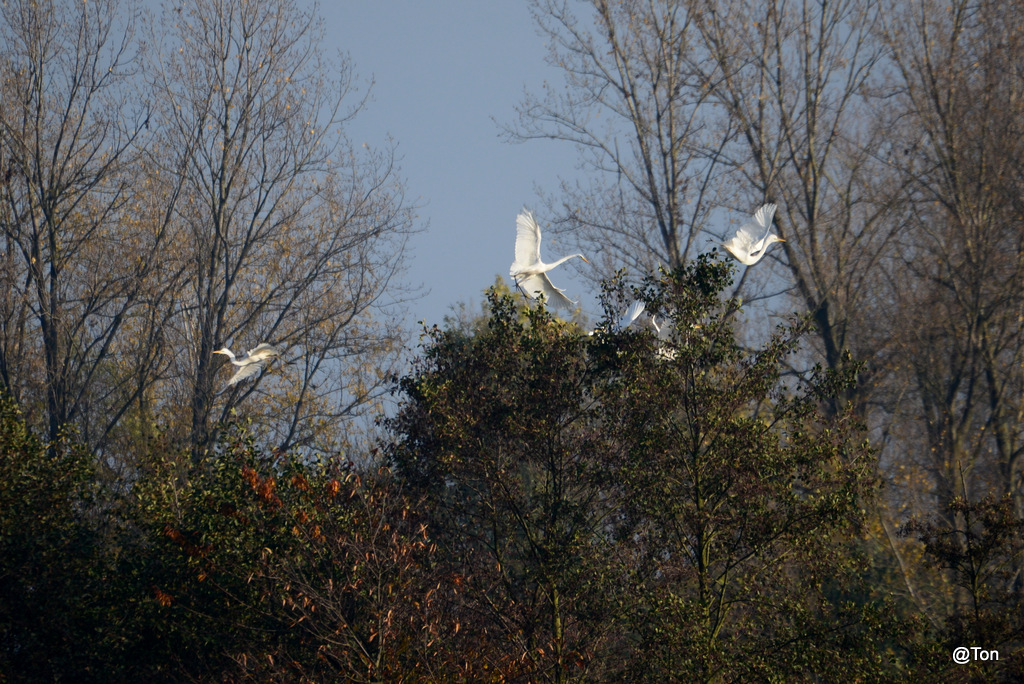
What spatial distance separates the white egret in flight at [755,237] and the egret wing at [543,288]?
201 centimetres

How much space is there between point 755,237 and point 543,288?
2533 millimetres

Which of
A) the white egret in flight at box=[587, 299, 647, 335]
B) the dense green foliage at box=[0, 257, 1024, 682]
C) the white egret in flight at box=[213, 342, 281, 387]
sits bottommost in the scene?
the dense green foliage at box=[0, 257, 1024, 682]

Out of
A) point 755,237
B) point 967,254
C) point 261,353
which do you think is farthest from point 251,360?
point 967,254

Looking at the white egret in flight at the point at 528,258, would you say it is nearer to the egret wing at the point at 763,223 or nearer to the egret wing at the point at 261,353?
the egret wing at the point at 763,223

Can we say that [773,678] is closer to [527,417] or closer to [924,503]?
[527,417]

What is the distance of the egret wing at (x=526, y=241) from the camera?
10.8 meters

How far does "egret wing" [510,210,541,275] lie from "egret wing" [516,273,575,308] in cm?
19

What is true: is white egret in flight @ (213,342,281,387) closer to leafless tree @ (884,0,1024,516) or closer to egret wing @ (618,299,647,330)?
egret wing @ (618,299,647,330)

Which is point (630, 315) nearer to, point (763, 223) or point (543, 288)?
point (543, 288)

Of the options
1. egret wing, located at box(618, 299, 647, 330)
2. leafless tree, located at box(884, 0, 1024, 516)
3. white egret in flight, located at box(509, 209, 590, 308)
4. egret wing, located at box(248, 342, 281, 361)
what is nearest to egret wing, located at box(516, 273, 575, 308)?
white egret in flight, located at box(509, 209, 590, 308)

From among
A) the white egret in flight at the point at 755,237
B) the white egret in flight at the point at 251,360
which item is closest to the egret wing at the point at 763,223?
the white egret in flight at the point at 755,237

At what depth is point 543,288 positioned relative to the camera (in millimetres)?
11578

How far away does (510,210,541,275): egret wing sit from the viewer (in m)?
10.8

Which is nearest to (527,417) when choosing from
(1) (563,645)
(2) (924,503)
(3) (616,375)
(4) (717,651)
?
(3) (616,375)
